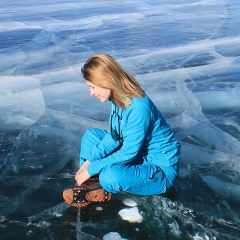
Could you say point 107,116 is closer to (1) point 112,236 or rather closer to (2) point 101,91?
(2) point 101,91

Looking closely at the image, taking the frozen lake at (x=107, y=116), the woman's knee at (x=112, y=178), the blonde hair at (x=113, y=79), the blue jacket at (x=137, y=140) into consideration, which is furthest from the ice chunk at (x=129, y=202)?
the blonde hair at (x=113, y=79)

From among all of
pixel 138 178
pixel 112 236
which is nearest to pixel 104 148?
pixel 138 178

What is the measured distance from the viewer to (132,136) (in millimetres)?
2898

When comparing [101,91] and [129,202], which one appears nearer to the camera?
[101,91]

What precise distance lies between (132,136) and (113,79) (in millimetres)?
398

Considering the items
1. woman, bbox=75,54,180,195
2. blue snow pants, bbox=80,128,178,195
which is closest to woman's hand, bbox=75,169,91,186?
woman, bbox=75,54,180,195

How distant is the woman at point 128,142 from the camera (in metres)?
2.88

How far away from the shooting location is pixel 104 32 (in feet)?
29.9

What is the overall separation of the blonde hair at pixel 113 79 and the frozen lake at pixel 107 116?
78 cm

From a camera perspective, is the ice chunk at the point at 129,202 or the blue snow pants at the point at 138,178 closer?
the blue snow pants at the point at 138,178

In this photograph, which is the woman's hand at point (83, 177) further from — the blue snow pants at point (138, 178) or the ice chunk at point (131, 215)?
the ice chunk at point (131, 215)

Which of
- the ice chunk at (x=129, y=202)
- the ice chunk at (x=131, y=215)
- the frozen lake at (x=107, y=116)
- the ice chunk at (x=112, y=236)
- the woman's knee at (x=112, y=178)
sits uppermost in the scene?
the woman's knee at (x=112, y=178)

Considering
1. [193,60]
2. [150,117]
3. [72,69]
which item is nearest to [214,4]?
[193,60]

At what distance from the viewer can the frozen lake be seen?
2924 mm
